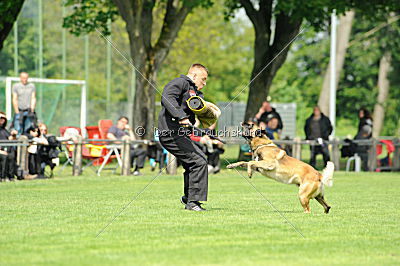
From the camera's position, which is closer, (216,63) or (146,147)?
(146,147)

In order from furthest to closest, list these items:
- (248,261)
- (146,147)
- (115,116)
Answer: (115,116), (146,147), (248,261)

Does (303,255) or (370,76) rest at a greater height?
(370,76)

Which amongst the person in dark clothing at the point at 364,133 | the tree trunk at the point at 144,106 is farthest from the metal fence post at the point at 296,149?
the tree trunk at the point at 144,106

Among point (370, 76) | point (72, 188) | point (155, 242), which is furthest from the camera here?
point (370, 76)

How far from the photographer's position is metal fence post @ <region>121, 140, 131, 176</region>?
21078 mm

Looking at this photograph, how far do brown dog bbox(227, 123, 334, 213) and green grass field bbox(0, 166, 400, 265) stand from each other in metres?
0.30

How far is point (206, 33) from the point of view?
54.2 meters

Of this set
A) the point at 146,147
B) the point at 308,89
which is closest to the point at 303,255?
the point at 146,147

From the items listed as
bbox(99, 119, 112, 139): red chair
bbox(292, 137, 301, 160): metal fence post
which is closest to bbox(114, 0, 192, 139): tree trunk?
bbox(99, 119, 112, 139): red chair

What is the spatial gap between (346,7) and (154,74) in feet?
21.6

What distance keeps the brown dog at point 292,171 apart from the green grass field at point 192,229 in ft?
1.00

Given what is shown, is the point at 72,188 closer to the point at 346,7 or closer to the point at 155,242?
the point at 155,242

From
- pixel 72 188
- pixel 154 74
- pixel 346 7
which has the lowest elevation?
pixel 72 188

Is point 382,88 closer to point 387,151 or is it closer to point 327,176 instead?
point 387,151
